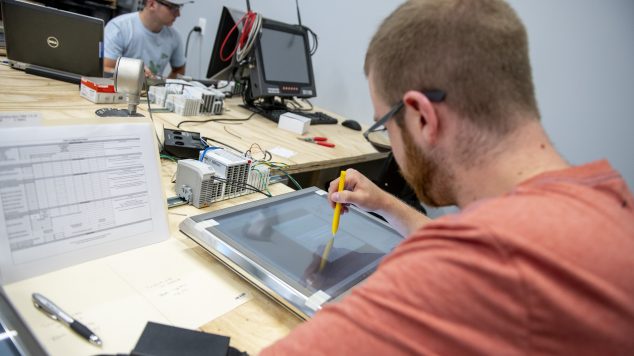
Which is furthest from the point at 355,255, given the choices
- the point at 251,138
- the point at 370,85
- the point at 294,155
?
the point at 251,138

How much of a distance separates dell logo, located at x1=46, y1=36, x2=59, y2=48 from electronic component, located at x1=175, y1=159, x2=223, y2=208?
3.97 feet

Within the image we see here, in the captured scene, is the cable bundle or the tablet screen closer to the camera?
the tablet screen

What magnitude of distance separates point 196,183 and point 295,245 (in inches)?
12.2

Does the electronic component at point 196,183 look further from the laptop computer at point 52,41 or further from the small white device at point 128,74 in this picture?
the laptop computer at point 52,41

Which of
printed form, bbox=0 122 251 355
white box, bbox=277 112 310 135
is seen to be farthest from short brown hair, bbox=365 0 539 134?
white box, bbox=277 112 310 135

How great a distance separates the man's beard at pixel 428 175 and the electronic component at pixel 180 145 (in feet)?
2.56

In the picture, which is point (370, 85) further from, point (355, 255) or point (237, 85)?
point (237, 85)

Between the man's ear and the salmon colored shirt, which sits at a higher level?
the man's ear

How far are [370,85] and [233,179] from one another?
0.51 meters

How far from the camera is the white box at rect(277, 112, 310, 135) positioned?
6.10 feet

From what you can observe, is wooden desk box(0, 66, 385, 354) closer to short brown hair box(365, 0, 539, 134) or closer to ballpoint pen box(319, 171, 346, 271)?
ballpoint pen box(319, 171, 346, 271)

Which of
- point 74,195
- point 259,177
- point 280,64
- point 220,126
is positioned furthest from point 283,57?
point 74,195

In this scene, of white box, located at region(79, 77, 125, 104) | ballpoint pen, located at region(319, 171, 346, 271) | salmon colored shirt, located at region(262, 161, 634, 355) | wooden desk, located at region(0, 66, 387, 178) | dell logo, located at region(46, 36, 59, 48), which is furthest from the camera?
dell logo, located at region(46, 36, 59, 48)

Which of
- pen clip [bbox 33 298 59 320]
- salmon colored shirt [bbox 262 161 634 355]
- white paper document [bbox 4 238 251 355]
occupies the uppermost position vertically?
salmon colored shirt [bbox 262 161 634 355]
